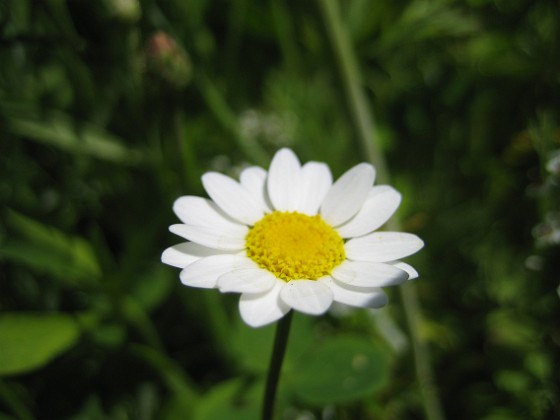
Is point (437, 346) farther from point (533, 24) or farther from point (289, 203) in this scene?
point (533, 24)

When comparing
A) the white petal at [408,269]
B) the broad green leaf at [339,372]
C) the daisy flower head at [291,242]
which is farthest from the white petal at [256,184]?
the broad green leaf at [339,372]

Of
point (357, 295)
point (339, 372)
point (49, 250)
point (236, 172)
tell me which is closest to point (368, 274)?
point (357, 295)

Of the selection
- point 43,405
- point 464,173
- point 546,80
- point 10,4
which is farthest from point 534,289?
point 10,4

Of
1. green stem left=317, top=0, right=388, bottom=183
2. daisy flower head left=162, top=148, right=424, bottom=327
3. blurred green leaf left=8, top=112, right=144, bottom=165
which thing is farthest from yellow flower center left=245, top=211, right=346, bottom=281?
blurred green leaf left=8, top=112, right=144, bottom=165

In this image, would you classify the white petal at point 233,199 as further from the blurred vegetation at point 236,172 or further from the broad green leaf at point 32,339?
the broad green leaf at point 32,339

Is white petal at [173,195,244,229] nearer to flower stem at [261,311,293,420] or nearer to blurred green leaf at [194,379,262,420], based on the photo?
flower stem at [261,311,293,420]

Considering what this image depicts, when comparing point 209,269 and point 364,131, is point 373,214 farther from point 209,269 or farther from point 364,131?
point 364,131
